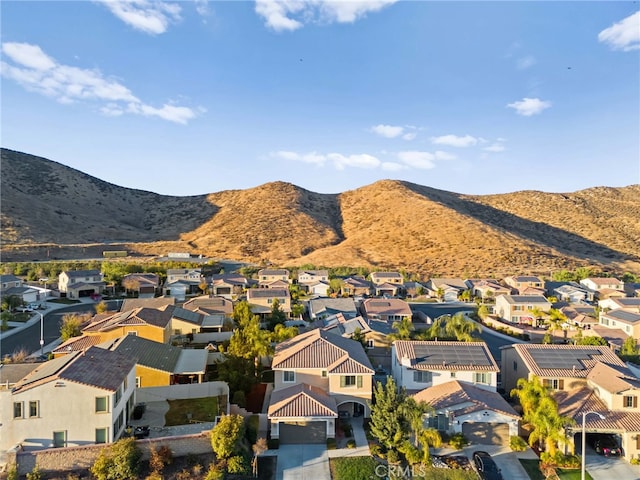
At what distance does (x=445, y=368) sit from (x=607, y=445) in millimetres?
11014

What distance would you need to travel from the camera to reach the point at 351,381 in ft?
97.1

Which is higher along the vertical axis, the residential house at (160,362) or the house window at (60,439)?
the residential house at (160,362)

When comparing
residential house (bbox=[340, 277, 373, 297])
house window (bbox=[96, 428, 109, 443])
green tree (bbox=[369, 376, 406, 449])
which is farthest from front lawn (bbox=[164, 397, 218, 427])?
residential house (bbox=[340, 277, 373, 297])

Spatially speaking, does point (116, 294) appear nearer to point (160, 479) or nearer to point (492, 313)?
point (160, 479)

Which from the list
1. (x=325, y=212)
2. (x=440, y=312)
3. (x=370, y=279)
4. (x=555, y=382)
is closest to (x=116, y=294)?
(x=370, y=279)

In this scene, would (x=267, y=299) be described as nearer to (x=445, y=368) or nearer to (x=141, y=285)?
(x=141, y=285)

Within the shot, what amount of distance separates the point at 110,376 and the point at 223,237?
416 feet

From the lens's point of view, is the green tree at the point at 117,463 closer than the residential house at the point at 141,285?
Yes

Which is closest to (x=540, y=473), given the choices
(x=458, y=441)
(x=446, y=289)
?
(x=458, y=441)

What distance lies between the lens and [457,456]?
2491cm

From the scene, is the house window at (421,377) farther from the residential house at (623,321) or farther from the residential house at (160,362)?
the residential house at (623,321)

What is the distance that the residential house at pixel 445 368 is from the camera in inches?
1172

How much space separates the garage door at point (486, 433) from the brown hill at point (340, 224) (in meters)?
81.8

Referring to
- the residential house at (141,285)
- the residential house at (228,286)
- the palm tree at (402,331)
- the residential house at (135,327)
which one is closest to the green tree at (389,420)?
the palm tree at (402,331)
